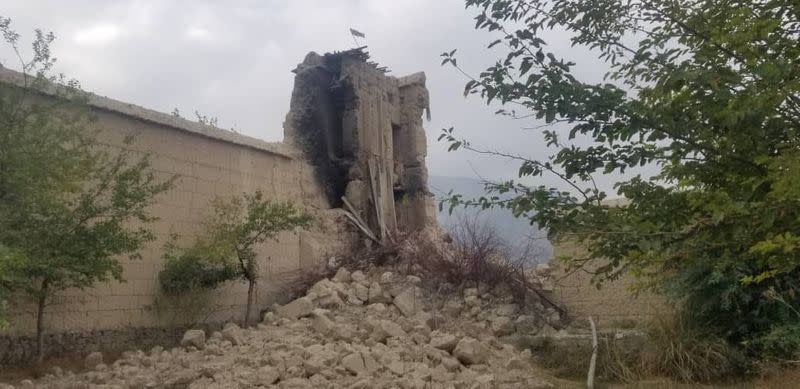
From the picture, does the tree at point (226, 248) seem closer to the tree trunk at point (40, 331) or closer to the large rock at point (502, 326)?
the tree trunk at point (40, 331)

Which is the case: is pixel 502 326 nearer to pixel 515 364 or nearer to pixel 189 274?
pixel 515 364

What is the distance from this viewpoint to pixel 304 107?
44.8ft

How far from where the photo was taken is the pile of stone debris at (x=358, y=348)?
7.55 meters

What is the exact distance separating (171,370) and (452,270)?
5.67 meters

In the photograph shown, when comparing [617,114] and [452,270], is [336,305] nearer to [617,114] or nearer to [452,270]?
[452,270]

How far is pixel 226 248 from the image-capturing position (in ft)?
33.8

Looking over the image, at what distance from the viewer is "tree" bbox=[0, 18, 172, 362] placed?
23.2 ft

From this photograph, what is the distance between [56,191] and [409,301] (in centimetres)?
558

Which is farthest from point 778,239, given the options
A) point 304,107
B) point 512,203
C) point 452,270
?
point 304,107

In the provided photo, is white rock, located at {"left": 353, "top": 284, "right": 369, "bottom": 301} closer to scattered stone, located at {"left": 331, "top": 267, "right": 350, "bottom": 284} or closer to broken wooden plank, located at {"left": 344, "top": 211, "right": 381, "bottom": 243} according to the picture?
scattered stone, located at {"left": 331, "top": 267, "right": 350, "bottom": 284}

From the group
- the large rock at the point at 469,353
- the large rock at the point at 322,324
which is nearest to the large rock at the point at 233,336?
the large rock at the point at 322,324

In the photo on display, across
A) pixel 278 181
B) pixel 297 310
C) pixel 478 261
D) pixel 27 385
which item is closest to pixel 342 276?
pixel 297 310

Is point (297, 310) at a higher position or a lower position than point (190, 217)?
lower

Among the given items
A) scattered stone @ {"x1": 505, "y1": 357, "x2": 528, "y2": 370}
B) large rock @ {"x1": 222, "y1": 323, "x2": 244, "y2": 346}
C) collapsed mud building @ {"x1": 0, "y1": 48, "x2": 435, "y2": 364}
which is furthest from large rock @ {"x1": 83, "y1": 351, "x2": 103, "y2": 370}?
scattered stone @ {"x1": 505, "y1": 357, "x2": 528, "y2": 370}
